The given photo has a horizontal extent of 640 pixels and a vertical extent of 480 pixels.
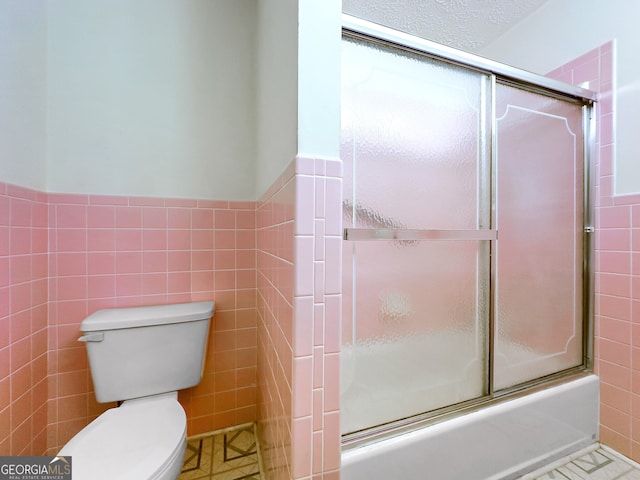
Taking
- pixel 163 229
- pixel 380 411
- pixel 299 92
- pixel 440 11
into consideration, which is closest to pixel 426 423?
pixel 380 411

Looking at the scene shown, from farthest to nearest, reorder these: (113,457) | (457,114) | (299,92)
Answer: (457,114) < (113,457) < (299,92)

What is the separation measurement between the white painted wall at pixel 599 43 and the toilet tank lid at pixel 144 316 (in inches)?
77.7

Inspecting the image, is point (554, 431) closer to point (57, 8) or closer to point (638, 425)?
point (638, 425)

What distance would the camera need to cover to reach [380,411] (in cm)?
90

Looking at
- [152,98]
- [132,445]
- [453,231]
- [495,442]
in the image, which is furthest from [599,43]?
[132,445]

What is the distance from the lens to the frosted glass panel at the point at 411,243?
2.86 feet

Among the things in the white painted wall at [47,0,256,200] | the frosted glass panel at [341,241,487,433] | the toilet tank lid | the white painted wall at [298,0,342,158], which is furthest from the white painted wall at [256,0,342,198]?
the toilet tank lid

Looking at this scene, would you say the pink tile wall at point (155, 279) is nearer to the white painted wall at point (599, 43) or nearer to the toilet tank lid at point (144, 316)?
the toilet tank lid at point (144, 316)

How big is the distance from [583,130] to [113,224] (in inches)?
89.0

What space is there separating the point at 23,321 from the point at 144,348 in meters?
0.41

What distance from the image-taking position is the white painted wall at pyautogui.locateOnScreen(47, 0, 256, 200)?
1.10 meters

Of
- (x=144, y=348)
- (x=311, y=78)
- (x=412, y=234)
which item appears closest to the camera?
(x=311, y=78)

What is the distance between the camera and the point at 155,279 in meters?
1.21

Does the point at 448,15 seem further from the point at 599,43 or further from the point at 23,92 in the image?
the point at 23,92
